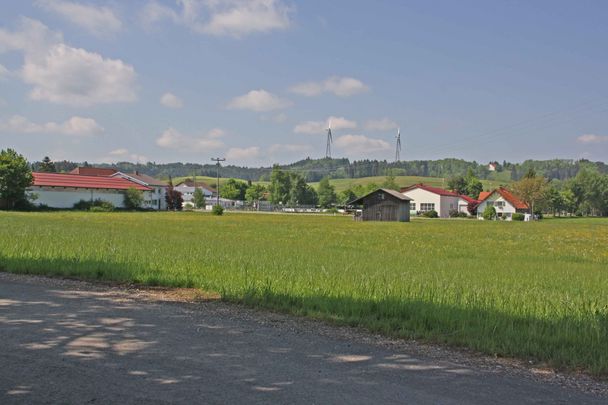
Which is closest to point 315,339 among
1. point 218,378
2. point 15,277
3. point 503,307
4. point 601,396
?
point 218,378

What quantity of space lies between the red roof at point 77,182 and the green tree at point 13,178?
41.2 feet

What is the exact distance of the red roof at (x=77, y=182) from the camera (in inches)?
3927

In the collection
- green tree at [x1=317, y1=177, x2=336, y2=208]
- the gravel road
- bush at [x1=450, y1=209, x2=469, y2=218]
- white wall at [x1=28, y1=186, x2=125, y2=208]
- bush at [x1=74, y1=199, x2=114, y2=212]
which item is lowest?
the gravel road

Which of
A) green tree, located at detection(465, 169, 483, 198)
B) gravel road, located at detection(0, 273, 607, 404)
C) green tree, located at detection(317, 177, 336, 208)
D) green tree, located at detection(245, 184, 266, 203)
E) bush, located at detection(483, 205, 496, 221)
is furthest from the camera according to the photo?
green tree, located at detection(245, 184, 266, 203)

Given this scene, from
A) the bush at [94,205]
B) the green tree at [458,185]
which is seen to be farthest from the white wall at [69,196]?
the green tree at [458,185]

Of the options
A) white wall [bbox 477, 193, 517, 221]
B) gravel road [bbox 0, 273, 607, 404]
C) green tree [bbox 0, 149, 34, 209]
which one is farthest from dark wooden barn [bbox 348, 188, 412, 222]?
gravel road [bbox 0, 273, 607, 404]

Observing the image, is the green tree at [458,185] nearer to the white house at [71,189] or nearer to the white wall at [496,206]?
the white wall at [496,206]

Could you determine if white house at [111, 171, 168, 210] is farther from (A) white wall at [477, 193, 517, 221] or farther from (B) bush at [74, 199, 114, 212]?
(A) white wall at [477, 193, 517, 221]

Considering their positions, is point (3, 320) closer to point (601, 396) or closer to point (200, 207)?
point (601, 396)

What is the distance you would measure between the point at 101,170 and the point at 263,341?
498ft

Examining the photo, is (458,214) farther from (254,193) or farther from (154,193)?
(254,193)

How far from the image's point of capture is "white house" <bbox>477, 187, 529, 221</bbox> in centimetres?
12988

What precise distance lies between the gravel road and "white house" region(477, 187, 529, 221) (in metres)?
126

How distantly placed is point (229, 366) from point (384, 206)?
78528 millimetres
